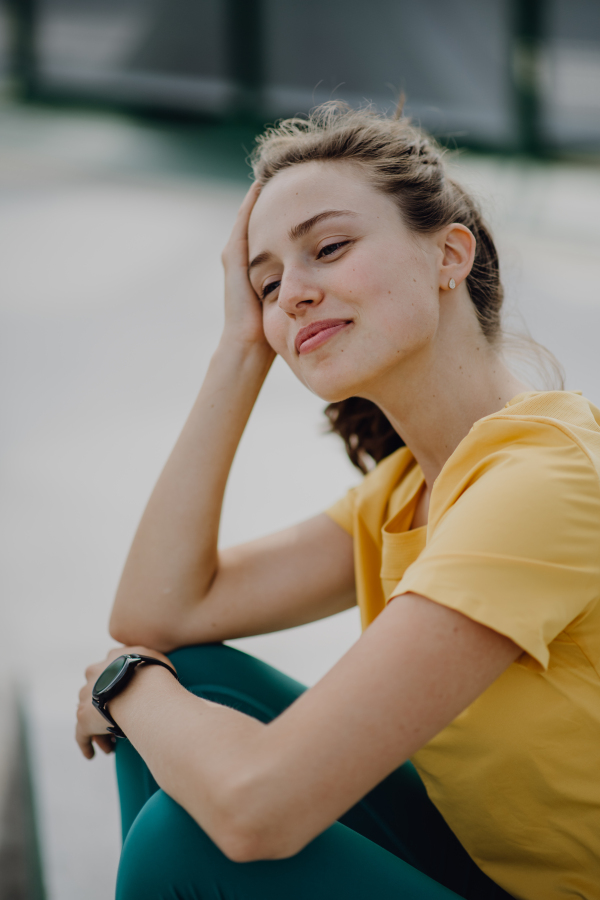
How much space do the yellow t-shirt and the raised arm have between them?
14.4 inches

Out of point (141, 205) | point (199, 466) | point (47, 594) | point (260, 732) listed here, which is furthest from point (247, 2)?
point (260, 732)

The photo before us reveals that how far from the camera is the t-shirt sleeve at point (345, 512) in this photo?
4.40 feet

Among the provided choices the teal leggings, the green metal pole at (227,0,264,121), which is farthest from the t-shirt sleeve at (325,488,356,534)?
the green metal pole at (227,0,264,121)

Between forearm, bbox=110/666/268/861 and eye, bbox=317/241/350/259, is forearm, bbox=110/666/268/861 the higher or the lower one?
the lower one

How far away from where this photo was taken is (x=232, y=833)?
794mm

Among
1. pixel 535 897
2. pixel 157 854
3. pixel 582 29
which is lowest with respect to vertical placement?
pixel 535 897

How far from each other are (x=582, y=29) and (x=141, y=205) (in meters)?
3.65

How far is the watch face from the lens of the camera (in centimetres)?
108

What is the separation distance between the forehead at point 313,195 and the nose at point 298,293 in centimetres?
8

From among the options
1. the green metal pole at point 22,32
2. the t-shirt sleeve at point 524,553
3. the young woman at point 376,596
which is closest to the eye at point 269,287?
A: the young woman at point 376,596

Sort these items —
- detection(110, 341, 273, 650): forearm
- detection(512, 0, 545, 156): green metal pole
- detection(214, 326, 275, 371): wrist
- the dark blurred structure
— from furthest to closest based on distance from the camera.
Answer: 1. detection(512, 0, 545, 156): green metal pole
2. the dark blurred structure
3. detection(214, 326, 275, 371): wrist
4. detection(110, 341, 273, 650): forearm

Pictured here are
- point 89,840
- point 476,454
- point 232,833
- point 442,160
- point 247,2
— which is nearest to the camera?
point 232,833

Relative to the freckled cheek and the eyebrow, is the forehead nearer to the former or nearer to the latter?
the eyebrow

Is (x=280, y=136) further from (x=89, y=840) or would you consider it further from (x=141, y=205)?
(x=141, y=205)
